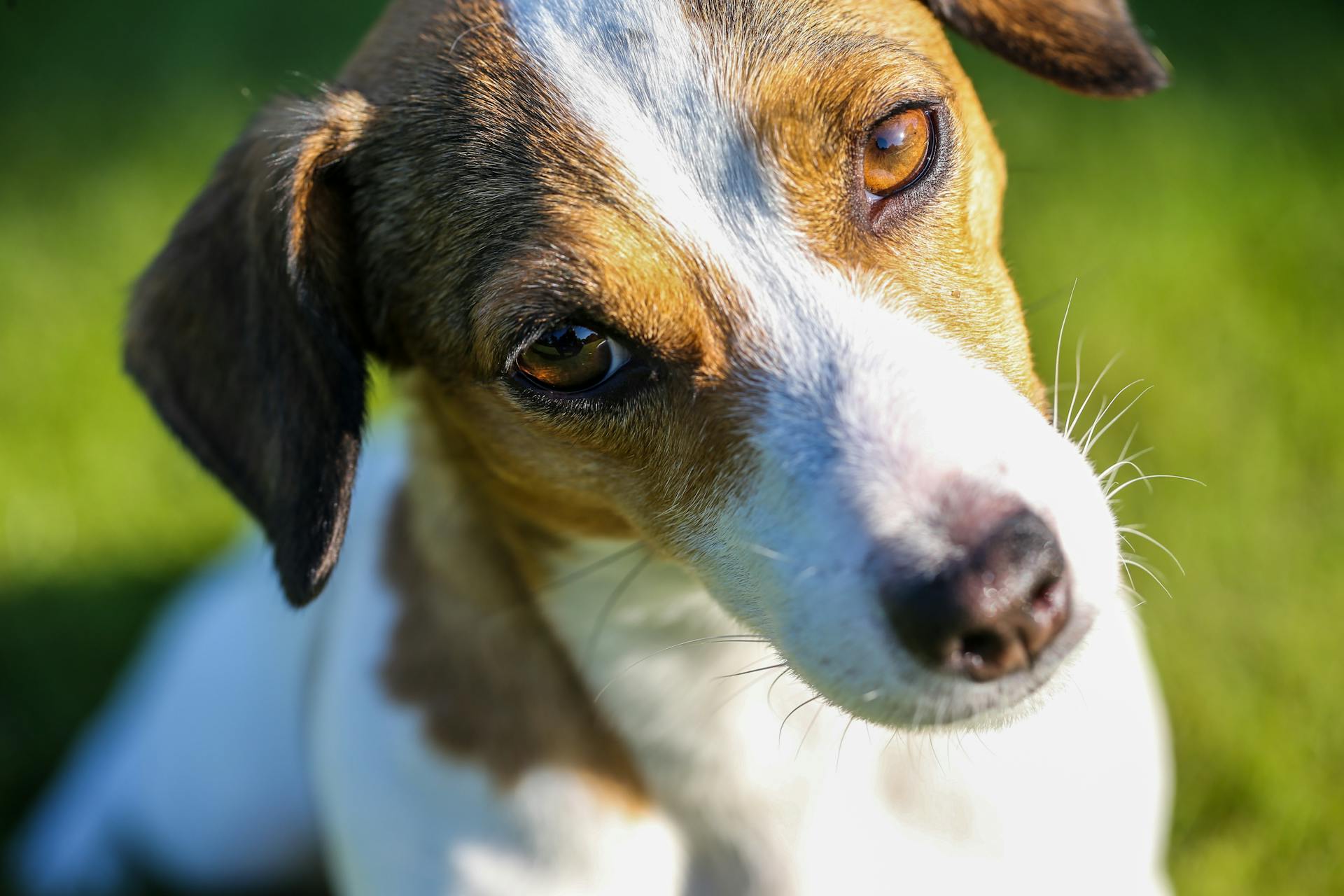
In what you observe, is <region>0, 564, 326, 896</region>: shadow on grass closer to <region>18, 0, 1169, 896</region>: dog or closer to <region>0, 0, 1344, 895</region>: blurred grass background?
<region>0, 0, 1344, 895</region>: blurred grass background

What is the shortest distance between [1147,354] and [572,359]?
141 inches

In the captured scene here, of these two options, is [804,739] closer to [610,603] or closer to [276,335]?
[610,603]

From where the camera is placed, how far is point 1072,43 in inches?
118

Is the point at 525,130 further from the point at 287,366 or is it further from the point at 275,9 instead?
the point at 275,9

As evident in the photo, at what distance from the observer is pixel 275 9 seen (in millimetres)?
7461

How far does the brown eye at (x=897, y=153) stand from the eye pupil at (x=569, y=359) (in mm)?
602

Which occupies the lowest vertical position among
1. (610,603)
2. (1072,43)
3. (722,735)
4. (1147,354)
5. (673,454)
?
(722,735)

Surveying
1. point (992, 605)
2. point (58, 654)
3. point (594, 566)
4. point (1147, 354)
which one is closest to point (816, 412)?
point (992, 605)

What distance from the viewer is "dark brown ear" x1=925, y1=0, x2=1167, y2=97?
9.57 ft

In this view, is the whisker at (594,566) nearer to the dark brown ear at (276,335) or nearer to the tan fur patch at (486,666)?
the tan fur patch at (486,666)

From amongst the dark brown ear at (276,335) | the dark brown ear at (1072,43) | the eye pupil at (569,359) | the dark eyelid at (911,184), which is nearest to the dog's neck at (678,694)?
the dark brown ear at (276,335)

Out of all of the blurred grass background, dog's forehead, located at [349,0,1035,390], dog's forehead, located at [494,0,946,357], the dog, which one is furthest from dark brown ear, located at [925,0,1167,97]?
the blurred grass background

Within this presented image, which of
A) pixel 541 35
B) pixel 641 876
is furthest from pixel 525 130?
pixel 641 876

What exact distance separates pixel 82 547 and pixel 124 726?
1281mm
